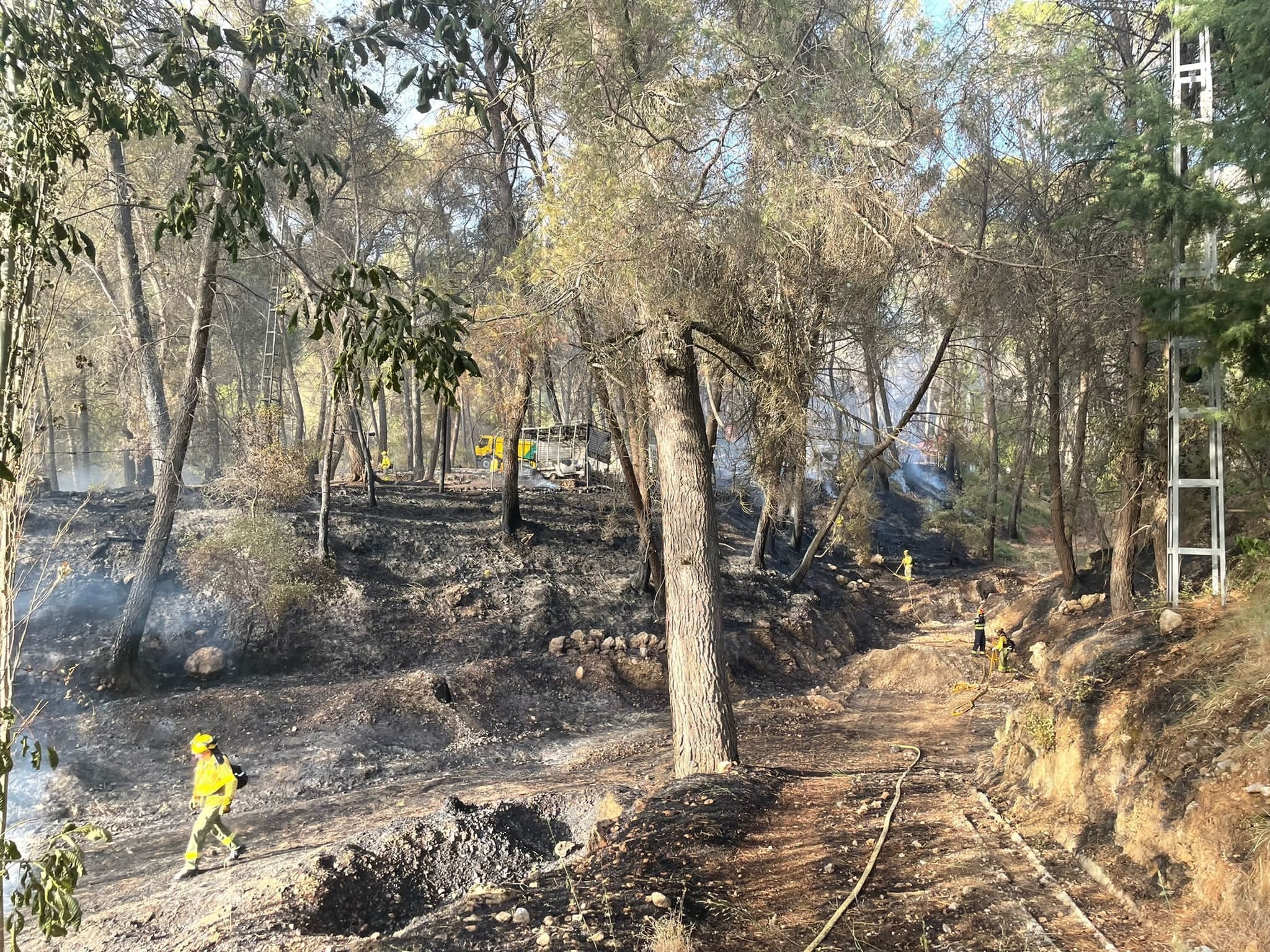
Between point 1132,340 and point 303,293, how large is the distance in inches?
437

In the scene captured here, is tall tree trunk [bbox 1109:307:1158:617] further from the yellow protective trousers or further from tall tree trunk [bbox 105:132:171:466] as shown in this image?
tall tree trunk [bbox 105:132:171:466]

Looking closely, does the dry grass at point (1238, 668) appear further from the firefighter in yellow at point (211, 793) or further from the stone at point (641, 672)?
the stone at point (641, 672)

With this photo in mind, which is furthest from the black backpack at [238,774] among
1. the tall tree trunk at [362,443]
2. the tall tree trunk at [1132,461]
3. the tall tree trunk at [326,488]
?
the tall tree trunk at [362,443]

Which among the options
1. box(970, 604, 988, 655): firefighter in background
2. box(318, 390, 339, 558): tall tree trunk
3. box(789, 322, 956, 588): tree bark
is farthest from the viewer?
box(970, 604, 988, 655): firefighter in background

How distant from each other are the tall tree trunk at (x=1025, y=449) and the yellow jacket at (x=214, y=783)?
512 inches

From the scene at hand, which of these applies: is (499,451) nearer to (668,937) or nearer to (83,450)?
(83,450)

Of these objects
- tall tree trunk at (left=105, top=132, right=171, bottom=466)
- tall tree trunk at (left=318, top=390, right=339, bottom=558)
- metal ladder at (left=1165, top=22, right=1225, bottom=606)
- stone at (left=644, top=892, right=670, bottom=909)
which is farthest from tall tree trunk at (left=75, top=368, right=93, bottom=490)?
metal ladder at (left=1165, top=22, right=1225, bottom=606)

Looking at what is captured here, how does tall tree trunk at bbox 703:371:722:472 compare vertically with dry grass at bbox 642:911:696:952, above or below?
above

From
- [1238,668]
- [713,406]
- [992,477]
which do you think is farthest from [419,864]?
[992,477]

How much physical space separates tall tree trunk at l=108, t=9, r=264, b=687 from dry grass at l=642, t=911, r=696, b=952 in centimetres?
1050

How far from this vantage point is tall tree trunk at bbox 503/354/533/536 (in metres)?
14.9

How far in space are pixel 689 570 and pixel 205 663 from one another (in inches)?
349

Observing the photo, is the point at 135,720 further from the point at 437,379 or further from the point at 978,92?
the point at 978,92

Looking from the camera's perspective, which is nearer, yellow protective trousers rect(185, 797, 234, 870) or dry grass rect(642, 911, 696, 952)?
dry grass rect(642, 911, 696, 952)
